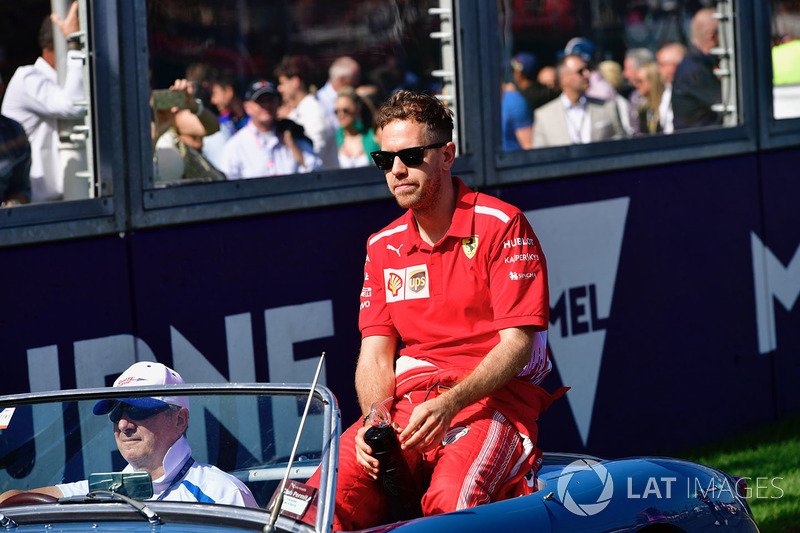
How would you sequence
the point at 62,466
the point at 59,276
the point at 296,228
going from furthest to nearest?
the point at 296,228, the point at 59,276, the point at 62,466

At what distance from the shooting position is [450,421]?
9.69 feet

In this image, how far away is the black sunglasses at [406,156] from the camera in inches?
128

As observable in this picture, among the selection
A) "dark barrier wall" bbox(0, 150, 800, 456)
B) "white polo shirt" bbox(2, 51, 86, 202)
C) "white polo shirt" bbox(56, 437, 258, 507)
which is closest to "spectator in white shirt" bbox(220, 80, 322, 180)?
"dark barrier wall" bbox(0, 150, 800, 456)

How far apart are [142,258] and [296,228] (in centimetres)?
79

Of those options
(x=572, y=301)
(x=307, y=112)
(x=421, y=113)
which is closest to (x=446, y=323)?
(x=421, y=113)

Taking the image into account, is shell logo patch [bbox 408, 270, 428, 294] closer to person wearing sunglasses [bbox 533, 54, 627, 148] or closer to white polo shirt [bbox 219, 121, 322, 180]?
white polo shirt [bbox 219, 121, 322, 180]

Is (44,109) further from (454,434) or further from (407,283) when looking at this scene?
(454,434)

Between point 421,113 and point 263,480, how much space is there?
4.24 ft

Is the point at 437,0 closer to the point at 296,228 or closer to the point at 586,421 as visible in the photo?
the point at 296,228

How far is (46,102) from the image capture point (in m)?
4.46

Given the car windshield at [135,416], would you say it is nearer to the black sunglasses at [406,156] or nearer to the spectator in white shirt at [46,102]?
the black sunglasses at [406,156]

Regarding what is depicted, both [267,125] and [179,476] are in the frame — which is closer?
[179,476]

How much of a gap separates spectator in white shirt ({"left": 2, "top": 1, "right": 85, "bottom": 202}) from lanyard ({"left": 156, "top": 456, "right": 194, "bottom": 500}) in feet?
7.05

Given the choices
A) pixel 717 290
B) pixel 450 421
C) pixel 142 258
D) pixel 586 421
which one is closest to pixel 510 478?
pixel 450 421
